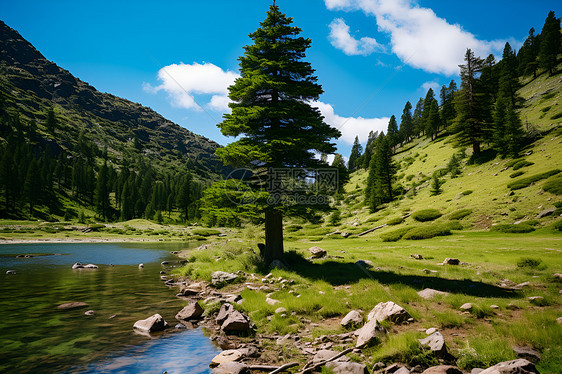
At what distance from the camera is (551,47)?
8031cm

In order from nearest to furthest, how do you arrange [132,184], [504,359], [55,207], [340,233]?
[504,359]
[340,233]
[55,207]
[132,184]

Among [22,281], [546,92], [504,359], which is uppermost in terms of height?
[546,92]

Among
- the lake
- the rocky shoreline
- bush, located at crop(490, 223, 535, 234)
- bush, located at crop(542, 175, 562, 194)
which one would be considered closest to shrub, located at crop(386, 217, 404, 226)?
bush, located at crop(490, 223, 535, 234)

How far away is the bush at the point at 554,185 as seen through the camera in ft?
92.0

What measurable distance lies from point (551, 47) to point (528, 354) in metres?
120

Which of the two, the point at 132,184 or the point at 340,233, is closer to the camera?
the point at 340,233

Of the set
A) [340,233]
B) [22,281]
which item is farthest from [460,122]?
[22,281]

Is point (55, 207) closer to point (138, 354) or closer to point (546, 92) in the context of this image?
point (138, 354)

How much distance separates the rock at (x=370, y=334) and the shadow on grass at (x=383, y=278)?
5089 millimetres

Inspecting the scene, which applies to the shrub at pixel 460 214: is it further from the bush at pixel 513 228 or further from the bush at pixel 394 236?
the bush at pixel 394 236

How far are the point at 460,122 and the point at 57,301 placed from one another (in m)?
71.7

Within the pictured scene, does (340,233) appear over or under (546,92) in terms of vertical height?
under

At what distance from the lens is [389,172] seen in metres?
65.0

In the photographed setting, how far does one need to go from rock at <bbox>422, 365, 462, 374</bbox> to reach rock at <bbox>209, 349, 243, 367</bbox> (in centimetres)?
432
